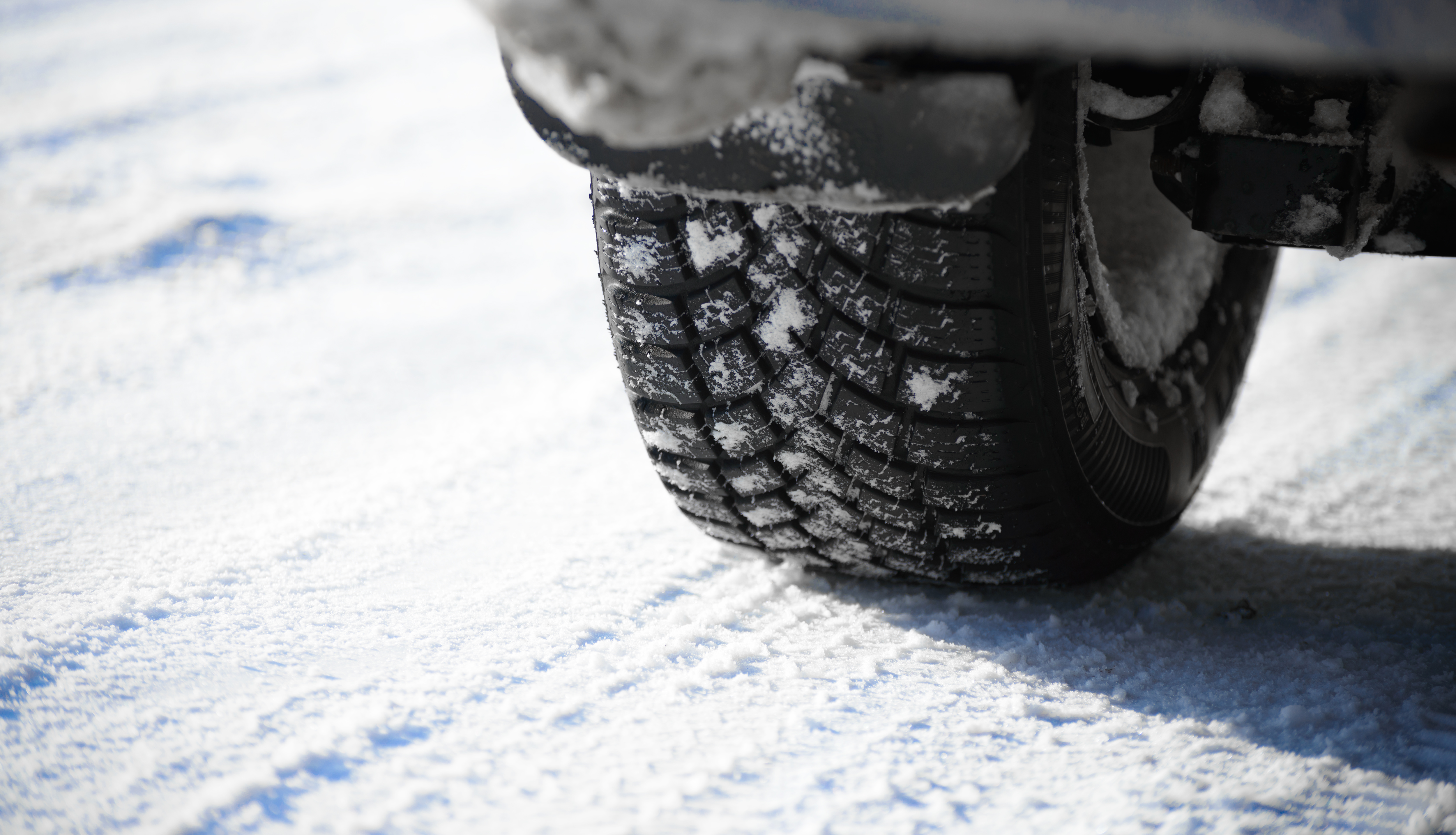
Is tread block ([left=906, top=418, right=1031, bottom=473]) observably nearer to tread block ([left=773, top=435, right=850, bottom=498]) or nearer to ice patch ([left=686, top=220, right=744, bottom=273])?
tread block ([left=773, top=435, right=850, bottom=498])

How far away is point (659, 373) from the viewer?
0.84 m

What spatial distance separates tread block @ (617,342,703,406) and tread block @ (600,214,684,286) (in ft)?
0.22

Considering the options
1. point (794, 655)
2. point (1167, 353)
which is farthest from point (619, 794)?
point (1167, 353)

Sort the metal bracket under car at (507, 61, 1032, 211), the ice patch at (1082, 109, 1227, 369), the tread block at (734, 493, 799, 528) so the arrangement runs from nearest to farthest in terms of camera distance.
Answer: the metal bracket under car at (507, 61, 1032, 211) < the tread block at (734, 493, 799, 528) < the ice patch at (1082, 109, 1227, 369)

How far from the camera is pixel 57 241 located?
75.4 inches

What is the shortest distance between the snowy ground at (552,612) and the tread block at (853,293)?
325mm

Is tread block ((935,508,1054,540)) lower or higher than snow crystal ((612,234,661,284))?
lower

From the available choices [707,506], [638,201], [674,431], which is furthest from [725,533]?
[638,201]

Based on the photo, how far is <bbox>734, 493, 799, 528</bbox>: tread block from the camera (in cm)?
87

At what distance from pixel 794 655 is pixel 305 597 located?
0.50m

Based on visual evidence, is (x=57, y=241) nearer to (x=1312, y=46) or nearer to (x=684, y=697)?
(x=684, y=697)

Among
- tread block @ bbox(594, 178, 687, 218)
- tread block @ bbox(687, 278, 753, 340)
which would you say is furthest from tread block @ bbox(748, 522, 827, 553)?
tread block @ bbox(594, 178, 687, 218)

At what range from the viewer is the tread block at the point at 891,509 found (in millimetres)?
829

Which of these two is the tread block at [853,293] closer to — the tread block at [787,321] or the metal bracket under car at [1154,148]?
the tread block at [787,321]
